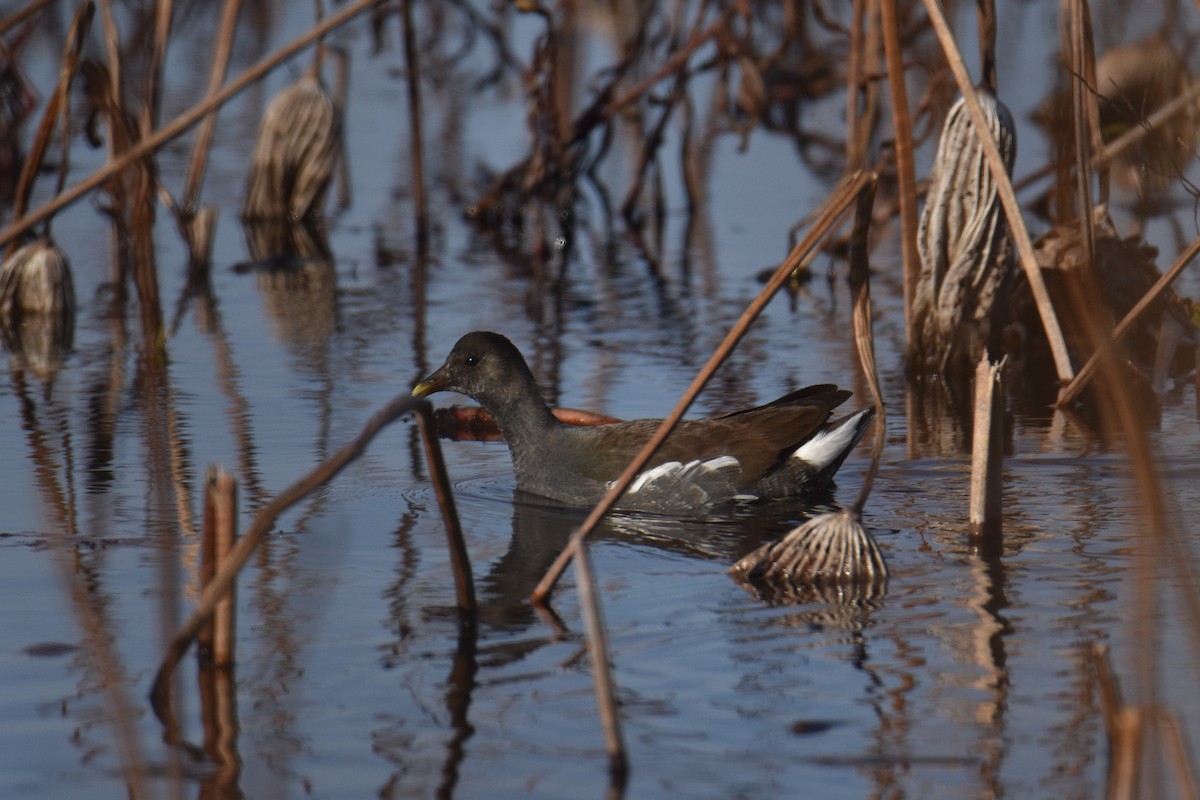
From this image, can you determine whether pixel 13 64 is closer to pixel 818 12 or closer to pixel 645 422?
pixel 818 12

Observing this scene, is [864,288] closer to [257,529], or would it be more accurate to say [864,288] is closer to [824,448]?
[257,529]

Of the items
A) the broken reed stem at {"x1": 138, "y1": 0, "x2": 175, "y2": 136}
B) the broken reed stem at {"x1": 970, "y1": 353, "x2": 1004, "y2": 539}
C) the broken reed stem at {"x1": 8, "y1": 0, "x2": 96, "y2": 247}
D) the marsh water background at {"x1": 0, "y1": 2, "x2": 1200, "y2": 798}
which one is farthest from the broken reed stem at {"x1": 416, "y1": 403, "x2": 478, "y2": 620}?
the broken reed stem at {"x1": 138, "y1": 0, "x2": 175, "y2": 136}

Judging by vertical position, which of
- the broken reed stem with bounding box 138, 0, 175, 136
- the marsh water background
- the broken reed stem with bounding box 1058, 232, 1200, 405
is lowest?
the marsh water background

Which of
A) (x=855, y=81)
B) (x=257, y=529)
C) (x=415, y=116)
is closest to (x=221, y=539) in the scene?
(x=257, y=529)

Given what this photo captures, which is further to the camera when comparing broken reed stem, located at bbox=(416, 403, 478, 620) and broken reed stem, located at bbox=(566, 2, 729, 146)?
broken reed stem, located at bbox=(566, 2, 729, 146)

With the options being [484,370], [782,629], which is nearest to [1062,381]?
[484,370]

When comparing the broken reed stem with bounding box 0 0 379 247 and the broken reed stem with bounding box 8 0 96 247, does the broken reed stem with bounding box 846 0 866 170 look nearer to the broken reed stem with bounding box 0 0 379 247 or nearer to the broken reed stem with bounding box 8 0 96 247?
the broken reed stem with bounding box 8 0 96 247

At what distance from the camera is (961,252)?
25.3 ft

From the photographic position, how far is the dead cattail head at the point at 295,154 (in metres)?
12.0

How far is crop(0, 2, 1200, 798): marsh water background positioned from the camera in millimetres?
3896

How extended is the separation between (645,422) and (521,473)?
0.53m

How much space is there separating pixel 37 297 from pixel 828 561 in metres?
5.81

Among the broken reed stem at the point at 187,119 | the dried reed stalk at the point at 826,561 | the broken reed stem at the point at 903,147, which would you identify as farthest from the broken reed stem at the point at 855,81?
the broken reed stem at the point at 187,119

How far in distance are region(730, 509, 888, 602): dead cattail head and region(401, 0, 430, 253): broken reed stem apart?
6436 millimetres
